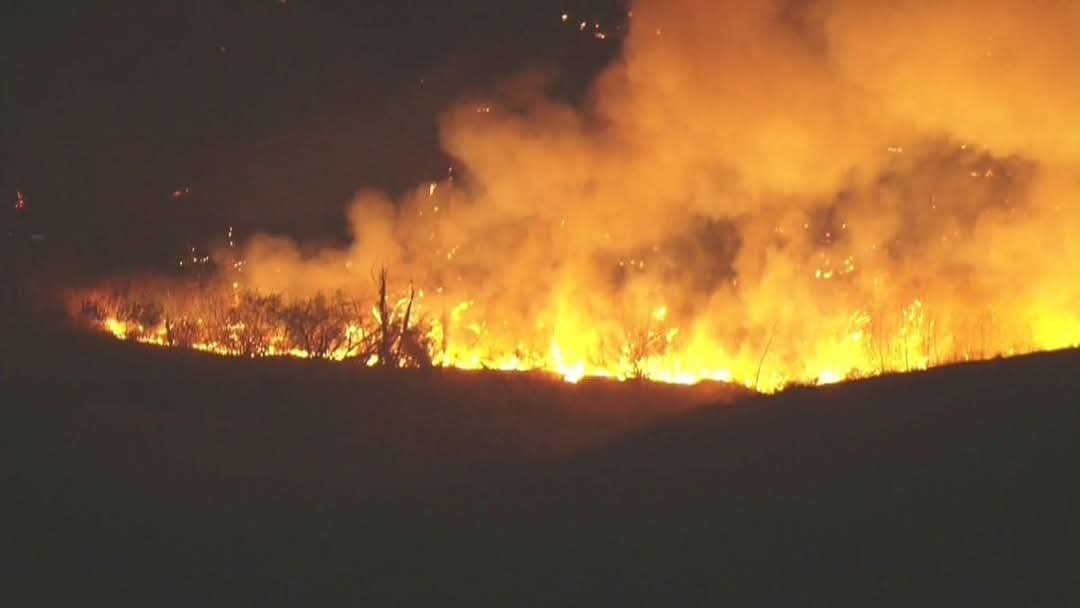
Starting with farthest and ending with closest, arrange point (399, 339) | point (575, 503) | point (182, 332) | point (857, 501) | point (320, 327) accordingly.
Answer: point (320, 327) < point (182, 332) < point (399, 339) < point (575, 503) < point (857, 501)

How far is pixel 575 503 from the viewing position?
31.5 feet

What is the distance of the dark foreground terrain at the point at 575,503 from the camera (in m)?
7.98

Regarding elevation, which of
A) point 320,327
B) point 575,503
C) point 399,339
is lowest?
point 575,503

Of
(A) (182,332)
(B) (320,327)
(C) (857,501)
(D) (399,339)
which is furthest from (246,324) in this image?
(C) (857,501)

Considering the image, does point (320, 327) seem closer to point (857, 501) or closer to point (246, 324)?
point (246, 324)

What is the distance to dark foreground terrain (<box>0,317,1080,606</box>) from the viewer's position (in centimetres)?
798

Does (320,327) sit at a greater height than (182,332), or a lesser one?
greater

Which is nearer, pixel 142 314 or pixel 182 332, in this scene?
pixel 182 332

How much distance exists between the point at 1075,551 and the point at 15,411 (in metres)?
8.87

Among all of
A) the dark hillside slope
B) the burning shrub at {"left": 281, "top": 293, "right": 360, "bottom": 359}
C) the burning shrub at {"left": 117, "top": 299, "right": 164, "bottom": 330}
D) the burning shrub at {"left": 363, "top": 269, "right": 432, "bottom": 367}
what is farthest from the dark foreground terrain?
the burning shrub at {"left": 117, "top": 299, "right": 164, "bottom": 330}

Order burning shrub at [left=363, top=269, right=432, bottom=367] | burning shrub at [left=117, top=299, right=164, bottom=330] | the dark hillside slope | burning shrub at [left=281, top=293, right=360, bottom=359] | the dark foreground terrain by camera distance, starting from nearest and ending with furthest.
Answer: the dark hillside slope
the dark foreground terrain
burning shrub at [left=363, top=269, right=432, bottom=367]
burning shrub at [left=281, top=293, right=360, bottom=359]
burning shrub at [left=117, top=299, right=164, bottom=330]

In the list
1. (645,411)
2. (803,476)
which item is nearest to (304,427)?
(645,411)

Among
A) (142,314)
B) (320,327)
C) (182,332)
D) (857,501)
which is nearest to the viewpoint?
(857,501)

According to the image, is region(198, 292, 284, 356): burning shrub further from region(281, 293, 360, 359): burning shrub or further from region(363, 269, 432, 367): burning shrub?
region(363, 269, 432, 367): burning shrub
